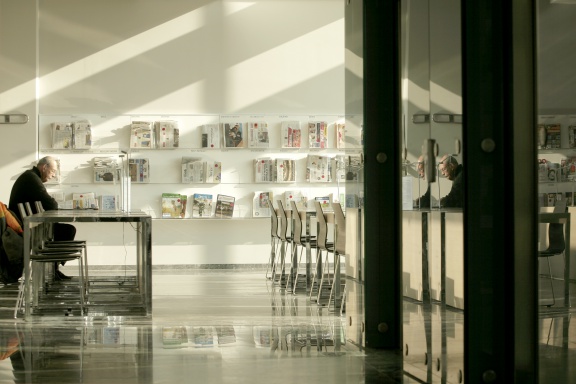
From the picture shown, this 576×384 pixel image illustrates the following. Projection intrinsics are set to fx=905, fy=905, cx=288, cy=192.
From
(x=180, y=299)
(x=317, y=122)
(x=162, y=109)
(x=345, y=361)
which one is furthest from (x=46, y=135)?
(x=345, y=361)

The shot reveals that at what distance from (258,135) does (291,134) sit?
0.43m

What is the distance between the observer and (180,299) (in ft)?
25.9

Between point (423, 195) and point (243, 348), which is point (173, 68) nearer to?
point (243, 348)

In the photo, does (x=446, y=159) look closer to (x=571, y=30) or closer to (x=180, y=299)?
(x=571, y=30)

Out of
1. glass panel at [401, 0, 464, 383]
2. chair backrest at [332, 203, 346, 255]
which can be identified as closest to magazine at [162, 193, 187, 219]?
chair backrest at [332, 203, 346, 255]

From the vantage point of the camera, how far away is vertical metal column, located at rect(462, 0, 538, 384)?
328 cm

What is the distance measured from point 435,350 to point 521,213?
0.76 metres

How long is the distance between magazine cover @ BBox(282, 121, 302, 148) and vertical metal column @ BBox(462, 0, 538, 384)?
27.0 feet

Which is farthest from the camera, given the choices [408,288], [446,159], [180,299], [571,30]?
[180,299]

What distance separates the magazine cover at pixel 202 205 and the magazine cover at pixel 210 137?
0.64 meters

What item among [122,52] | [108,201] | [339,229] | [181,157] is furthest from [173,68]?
[339,229]

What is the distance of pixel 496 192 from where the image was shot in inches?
133

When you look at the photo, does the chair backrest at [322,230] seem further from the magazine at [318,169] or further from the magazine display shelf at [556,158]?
the magazine display shelf at [556,158]

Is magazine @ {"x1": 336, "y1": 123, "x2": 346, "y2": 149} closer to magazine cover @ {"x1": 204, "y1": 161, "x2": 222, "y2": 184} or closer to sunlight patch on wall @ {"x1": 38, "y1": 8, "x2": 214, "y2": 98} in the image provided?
magazine cover @ {"x1": 204, "y1": 161, "x2": 222, "y2": 184}
